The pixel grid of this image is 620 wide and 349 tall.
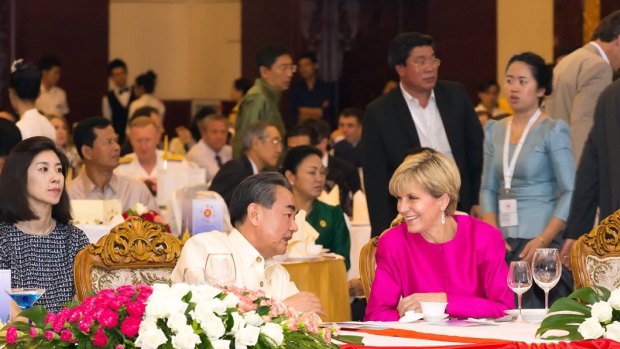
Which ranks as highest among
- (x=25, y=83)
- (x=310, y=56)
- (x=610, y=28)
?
(x=310, y=56)

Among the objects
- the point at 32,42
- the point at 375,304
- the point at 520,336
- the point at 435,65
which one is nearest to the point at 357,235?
the point at 435,65

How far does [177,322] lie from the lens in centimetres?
266

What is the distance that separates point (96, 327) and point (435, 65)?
4.16 meters

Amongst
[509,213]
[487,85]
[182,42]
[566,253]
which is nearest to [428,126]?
[509,213]

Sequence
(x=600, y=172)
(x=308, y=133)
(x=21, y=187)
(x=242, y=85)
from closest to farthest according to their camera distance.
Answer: (x=21, y=187)
(x=600, y=172)
(x=308, y=133)
(x=242, y=85)

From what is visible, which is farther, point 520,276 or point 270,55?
point 270,55

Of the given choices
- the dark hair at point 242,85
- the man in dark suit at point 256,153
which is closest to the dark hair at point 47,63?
the dark hair at point 242,85

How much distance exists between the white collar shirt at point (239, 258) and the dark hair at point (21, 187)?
0.66 metres

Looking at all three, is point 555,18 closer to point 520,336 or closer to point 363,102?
point 363,102

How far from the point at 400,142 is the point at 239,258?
95.9 inches

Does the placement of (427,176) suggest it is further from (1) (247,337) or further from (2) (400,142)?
(2) (400,142)

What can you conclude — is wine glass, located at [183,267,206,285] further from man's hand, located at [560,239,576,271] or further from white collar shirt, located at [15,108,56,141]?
white collar shirt, located at [15,108,56,141]

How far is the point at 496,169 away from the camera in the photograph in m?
6.17

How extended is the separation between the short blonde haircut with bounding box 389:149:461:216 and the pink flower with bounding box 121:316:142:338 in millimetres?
1964
